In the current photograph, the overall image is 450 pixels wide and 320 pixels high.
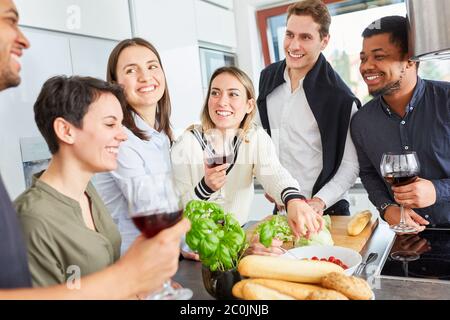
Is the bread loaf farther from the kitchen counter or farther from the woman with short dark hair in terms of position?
the woman with short dark hair

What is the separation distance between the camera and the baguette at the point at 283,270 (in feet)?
2.11

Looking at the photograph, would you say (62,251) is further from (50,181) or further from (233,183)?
(233,183)

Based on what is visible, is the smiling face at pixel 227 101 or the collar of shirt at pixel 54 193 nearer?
the collar of shirt at pixel 54 193

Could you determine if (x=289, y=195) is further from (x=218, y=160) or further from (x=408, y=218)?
(x=408, y=218)

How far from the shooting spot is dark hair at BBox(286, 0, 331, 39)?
157 centimetres

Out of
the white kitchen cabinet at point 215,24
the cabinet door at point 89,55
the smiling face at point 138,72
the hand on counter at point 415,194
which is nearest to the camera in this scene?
the hand on counter at point 415,194

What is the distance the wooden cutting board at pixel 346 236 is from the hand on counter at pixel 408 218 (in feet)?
0.25

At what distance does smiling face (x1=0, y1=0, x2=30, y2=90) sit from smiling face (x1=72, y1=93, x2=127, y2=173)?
6.2 inches

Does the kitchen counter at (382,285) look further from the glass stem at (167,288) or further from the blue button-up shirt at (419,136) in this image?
the blue button-up shirt at (419,136)

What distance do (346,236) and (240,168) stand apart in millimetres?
411

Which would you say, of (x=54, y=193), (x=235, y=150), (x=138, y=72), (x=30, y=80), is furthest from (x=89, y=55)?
(x=54, y=193)

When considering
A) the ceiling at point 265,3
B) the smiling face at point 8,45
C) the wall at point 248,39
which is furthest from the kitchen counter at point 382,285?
the ceiling at point 265,3

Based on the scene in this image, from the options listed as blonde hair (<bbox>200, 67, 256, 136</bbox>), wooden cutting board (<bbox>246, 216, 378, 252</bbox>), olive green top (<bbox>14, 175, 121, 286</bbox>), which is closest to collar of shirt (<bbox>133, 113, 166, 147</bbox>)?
blonde hair (<bbox>200, 67, 256, 136</bbox>)

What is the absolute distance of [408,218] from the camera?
3.59ft
